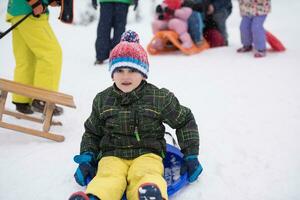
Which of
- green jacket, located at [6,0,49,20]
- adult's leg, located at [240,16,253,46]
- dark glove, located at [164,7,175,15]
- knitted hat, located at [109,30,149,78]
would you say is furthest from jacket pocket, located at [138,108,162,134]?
dark glove, located at [164,7,175,15]

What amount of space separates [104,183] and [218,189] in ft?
2.26

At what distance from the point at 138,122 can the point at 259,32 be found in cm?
342

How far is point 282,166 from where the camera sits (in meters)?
2.25

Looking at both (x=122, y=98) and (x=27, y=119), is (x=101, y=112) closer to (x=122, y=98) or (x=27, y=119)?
(x=122, y=98)

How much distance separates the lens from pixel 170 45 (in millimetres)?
5906

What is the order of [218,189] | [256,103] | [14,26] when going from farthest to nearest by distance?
[256,103] → [14,26] → [218,189]

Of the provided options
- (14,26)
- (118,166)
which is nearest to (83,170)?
(118,166)

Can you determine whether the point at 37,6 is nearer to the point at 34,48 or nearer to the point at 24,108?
the point at 34,48

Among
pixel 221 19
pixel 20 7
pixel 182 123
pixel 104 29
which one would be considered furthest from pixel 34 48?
pixel 221 19

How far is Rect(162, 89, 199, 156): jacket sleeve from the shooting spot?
2070mm

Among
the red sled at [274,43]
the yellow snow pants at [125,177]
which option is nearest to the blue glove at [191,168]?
the yellow snow pants at [125,177]

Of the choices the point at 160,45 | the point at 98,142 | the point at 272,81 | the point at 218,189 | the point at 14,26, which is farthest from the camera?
the point at 160,45

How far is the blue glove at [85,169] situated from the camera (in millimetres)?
1981

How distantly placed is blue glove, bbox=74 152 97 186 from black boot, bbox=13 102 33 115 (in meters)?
1.29
